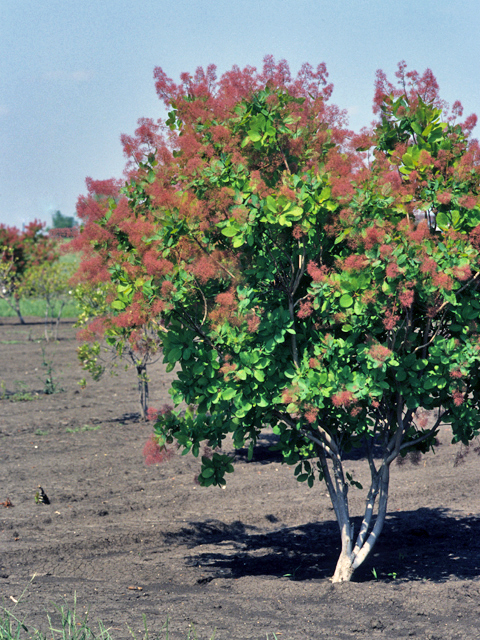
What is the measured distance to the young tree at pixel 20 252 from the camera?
1989cm

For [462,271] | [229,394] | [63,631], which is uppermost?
[462,271]

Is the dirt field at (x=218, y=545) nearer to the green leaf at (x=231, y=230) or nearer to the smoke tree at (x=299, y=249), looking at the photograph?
the smoke tree at (x=299, y=249)

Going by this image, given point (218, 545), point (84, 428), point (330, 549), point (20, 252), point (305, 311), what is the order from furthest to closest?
point (20, 252) → point (84, 428) → point (218, 545) → point (330, 549) → point (305, 311)

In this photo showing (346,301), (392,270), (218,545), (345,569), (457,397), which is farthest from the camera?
(218,545)

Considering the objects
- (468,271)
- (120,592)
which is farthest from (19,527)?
(468,271)

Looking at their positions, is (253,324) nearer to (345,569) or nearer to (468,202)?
(468,202)

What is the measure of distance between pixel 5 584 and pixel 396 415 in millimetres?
2802

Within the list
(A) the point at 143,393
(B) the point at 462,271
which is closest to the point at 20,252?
(A) the point at 143,393

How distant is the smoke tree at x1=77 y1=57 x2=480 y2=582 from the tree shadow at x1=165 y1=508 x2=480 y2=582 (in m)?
1.26

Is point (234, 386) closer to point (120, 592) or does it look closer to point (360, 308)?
point (360, 308)

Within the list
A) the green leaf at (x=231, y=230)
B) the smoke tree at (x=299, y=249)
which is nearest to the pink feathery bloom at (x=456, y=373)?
the smoke tree at (x=299, y=249)

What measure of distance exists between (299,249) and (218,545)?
2.94 metres

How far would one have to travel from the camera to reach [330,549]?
493 cm

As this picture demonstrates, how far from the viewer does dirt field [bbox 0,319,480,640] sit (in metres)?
3.43
